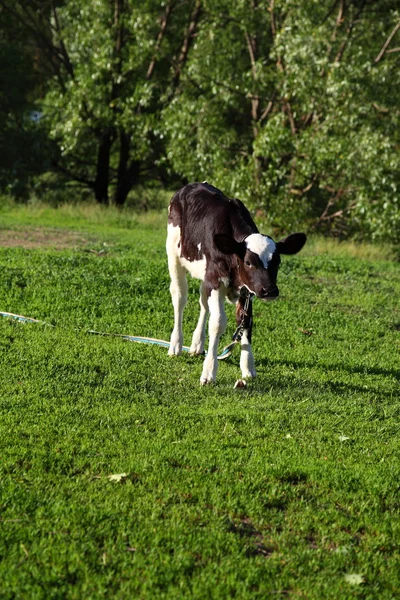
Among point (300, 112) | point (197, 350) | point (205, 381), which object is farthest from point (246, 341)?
point (300, 112)

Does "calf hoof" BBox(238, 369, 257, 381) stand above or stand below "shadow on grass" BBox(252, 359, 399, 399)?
above

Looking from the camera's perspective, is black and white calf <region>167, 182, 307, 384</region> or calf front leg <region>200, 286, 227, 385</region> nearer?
black and white calf <region>167, 182, 307, 384</region>

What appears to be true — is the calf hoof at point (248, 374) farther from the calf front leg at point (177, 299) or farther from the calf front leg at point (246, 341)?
the calf front leg at point (177, 299)

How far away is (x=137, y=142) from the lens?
27875 millimetres

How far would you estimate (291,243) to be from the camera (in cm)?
859

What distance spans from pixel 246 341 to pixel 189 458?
2696 millimetres

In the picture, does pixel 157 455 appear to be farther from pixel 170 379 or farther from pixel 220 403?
pixel 170 379

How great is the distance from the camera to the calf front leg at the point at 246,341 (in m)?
8.88

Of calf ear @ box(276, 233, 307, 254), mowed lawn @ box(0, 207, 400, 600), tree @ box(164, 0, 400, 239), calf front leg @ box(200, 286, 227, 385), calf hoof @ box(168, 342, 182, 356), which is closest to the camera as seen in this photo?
mowed lawn @ box(0, 207, 400, 600)

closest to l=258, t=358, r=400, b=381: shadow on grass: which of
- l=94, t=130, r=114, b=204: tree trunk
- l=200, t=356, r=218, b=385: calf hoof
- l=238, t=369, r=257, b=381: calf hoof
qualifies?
l=238, t=369, r=257, b=381: calf hoof

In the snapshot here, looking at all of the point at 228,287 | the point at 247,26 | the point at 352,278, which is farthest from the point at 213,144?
the point at 228,287

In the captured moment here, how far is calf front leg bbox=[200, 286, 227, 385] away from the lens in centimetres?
866

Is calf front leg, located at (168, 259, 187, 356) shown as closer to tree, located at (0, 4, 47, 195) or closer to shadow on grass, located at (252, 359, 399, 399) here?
shadow on grass, located at (252, 359, 399, 399)

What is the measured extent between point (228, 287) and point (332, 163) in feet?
48.0
